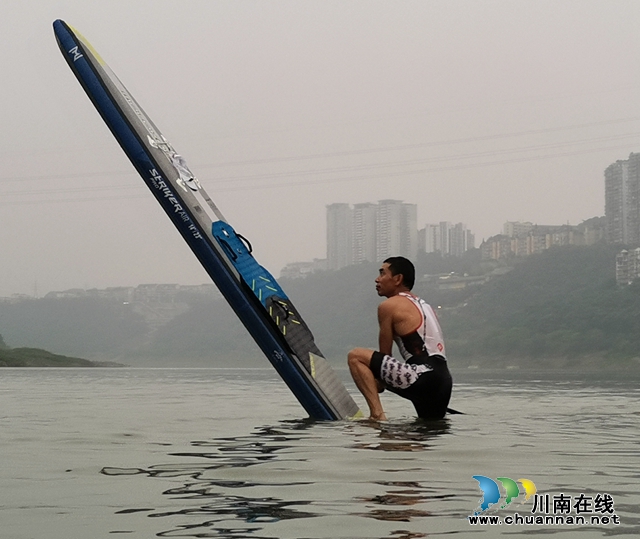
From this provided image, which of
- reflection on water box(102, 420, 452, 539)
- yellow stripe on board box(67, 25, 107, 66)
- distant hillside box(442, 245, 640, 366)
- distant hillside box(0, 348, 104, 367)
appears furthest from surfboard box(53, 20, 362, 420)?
distant hillside box(442, 245, 640, 366)

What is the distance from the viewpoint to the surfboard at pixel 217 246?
814 cm

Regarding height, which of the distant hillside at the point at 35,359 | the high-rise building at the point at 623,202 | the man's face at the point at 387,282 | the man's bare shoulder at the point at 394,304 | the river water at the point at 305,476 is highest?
the high-rise building at the point at 623,202

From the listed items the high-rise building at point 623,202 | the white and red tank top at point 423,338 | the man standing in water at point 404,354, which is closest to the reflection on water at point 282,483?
the man standing in water at point 404,354

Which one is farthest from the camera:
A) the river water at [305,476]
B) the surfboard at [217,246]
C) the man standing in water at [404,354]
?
the surfboard at [217,246]

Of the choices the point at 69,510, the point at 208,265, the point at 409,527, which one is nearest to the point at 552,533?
the point at 409,527

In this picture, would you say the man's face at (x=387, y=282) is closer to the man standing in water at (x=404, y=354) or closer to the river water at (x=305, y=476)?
the man standing in water at (x=404, y=354)

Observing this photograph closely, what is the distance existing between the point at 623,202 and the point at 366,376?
167 m

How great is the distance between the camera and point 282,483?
13.6 ft

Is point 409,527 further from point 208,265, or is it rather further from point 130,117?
point 130,117

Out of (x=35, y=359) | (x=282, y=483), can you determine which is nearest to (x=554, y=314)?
(x=35, y=359)

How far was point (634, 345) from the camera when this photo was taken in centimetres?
12975

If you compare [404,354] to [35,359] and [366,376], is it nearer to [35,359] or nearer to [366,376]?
[366,376]

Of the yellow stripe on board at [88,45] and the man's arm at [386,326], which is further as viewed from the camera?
the yellow stripe on board at [88,45]

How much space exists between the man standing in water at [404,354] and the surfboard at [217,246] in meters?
0.65
